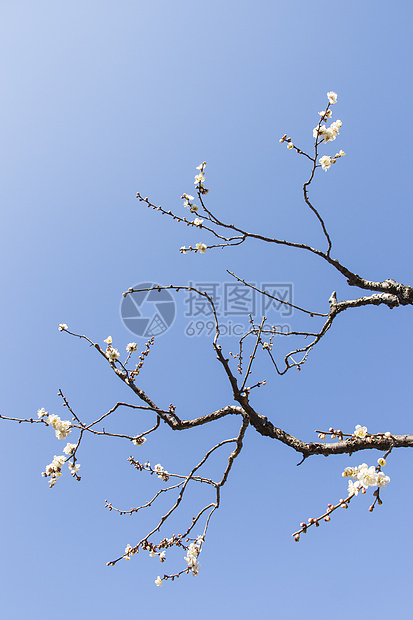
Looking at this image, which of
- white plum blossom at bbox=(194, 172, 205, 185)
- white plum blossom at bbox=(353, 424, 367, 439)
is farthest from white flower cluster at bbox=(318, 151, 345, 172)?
white plum blossom at bbox=(353, 424, 367, 439)

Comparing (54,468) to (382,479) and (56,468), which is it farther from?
(382,479)

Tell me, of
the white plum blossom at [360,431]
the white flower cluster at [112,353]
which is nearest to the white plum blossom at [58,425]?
the white flower cluster at [112,353]

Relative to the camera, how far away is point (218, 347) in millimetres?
2584

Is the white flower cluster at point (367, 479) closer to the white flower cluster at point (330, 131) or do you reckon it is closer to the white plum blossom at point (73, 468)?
the white plum blossom at point (73, 468)

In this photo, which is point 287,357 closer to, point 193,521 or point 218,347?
point 218,347

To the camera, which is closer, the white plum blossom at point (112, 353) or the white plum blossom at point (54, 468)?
the white plum blossom at point (54, 468)

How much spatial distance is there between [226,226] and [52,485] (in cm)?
292

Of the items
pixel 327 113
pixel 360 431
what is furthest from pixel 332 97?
pixel 360 431

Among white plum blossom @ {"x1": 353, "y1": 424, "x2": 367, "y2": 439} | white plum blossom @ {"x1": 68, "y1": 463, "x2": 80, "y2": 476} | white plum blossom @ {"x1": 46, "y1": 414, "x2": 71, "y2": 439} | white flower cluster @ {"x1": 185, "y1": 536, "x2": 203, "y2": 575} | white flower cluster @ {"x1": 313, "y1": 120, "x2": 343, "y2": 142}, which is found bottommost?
white flower cluster @ {"x1": 185, "y1": 536, "x2": 203, "y2": 575}

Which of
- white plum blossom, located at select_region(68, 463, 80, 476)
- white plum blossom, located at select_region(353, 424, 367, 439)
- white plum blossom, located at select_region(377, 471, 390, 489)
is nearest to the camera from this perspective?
white plum blossom, located at select_region(377, 471, 390, 489)

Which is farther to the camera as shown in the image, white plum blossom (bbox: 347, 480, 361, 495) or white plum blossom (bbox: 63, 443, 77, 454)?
white plum blossom (bbox: 63, 443, 77, 454)

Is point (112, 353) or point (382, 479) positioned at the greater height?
point (112, 353)

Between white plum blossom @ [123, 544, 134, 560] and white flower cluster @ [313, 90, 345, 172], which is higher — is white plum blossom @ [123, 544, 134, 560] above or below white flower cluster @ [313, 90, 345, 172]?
below

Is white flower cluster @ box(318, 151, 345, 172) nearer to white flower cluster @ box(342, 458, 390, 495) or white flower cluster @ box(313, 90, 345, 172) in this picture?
white flower cluster @ box(313, 90, 345, 172)
